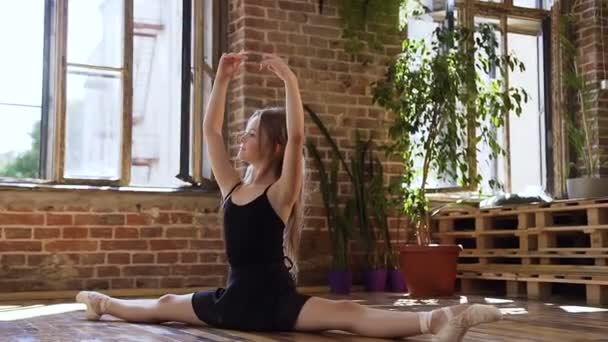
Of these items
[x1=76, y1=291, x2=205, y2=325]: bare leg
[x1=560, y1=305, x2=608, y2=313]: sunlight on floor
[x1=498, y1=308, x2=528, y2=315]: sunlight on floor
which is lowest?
[x1=560, y1=305, x2=608, y2=313]: sunlight on floor

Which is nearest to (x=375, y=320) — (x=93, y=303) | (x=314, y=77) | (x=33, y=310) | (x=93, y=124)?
(x=93, y=303)

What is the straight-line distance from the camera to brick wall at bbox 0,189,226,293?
16.0 feet

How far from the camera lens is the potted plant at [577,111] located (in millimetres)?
6070

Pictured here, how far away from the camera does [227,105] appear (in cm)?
563

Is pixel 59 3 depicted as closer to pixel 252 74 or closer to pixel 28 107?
pixel 28 107

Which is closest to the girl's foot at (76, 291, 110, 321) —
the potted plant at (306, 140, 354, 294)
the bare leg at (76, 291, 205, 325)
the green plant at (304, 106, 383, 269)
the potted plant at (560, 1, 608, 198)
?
the bare leg at (76, 291, 205, 325)

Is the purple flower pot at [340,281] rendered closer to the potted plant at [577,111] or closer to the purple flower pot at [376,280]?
the purple flower pot at [376,280]

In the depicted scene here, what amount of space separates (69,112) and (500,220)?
9.56 feet

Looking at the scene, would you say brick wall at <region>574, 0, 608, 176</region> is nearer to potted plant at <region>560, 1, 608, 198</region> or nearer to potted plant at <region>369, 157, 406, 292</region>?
potted plant at <region>560, 1, 608, 198</region>

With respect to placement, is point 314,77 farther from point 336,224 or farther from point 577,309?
point 577,309

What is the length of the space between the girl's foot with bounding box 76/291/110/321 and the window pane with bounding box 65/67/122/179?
2028mm

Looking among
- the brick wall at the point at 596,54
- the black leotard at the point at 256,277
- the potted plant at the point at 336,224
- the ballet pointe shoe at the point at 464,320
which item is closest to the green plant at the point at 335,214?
the potted plant at the point at 336,224

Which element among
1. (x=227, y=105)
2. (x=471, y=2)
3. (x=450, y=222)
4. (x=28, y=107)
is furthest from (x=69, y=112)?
(x=471, y=2)

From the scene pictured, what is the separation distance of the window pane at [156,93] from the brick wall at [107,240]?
254mm
